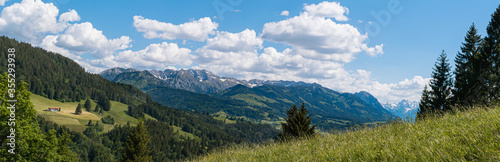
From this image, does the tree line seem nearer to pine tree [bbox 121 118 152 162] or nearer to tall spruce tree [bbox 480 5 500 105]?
tall spruce tree [bbox 480 5 500 105]

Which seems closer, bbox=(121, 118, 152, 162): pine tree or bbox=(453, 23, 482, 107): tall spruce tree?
bbox=(453, 23, 482, 107): tall spruce tree

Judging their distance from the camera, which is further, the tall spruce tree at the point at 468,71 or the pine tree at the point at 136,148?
the pine tree at the point at 136,148

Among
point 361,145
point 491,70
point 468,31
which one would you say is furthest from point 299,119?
point 468,31

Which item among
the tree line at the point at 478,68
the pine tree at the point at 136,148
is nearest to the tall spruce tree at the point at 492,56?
the tree line at the point at 478,68

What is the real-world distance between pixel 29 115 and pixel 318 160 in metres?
30.6

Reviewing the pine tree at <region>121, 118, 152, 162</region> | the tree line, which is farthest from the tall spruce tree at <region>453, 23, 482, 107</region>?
the pine tree at <region>121, 118, 152, 162</region>

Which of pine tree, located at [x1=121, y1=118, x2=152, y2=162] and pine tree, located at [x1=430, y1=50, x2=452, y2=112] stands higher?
pine tree, located at [x1=430, y1=50, x2=452, y2=112]

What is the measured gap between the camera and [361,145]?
18.7 feet

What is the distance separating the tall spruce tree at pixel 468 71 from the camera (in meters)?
38.6

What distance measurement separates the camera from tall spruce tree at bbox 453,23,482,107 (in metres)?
38.6

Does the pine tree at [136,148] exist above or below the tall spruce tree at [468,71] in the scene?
below

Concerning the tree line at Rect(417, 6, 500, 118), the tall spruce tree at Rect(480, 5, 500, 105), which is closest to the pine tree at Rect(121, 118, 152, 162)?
the tree line at Rect(417, 6, 500, 118)

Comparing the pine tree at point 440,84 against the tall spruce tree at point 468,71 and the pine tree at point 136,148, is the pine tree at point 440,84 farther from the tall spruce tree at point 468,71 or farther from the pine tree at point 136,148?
the pine tree at point 136,148

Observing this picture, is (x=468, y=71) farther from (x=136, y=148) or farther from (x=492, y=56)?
(x=136, y=148)
